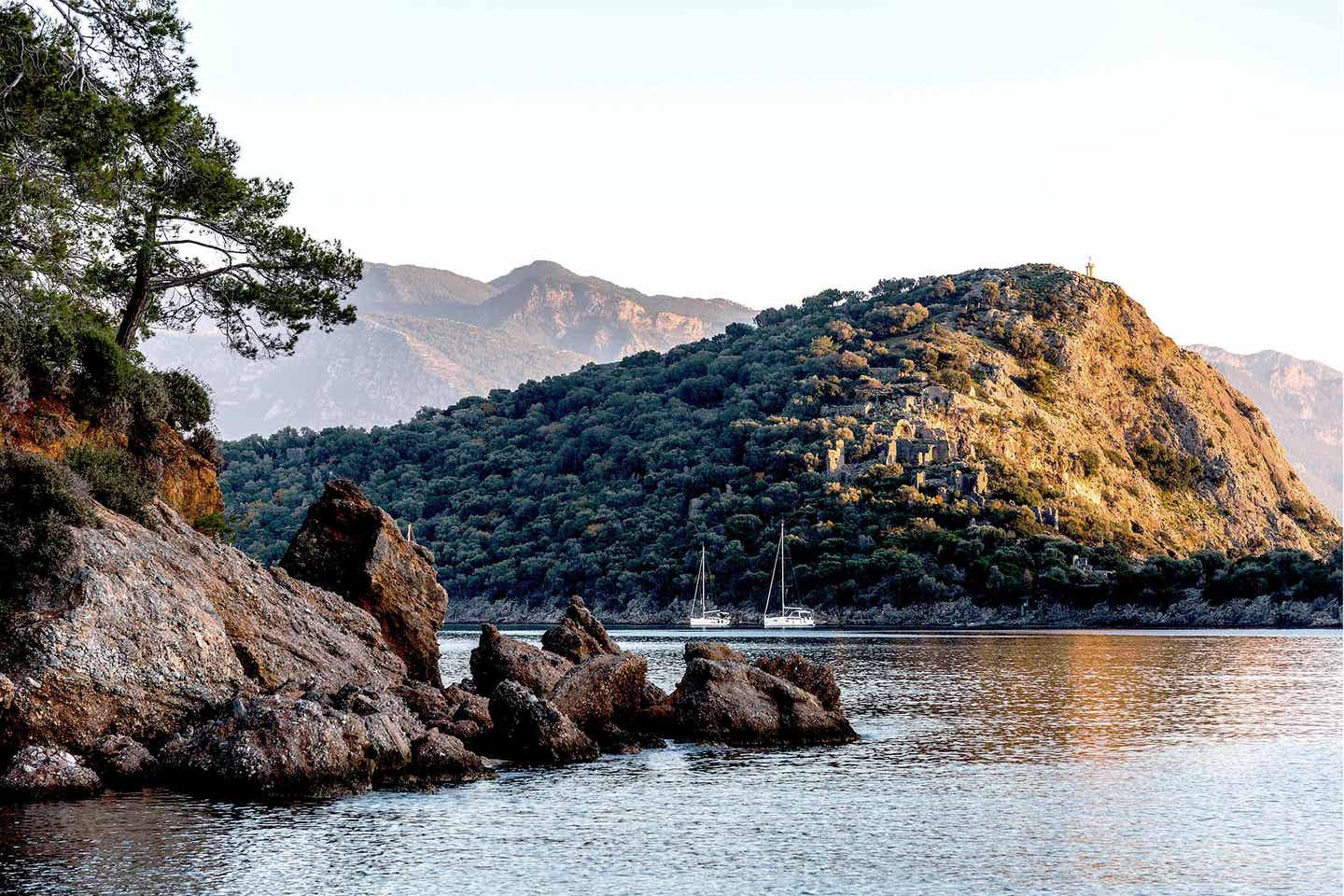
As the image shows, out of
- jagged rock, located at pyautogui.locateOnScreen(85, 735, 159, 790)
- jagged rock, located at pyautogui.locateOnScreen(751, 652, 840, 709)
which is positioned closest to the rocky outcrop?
jagged rock, located at pyautogui.locateOnScreen(751, 652, 840, 709)

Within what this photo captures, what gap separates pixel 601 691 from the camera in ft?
118

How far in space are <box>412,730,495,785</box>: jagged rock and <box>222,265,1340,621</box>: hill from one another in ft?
311

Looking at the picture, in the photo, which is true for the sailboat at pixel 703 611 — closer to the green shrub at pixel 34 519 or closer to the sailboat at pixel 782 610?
the sailboat at pixel 782 610

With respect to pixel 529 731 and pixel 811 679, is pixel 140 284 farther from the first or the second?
pixel 811 679

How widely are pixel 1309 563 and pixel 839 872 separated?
354ft

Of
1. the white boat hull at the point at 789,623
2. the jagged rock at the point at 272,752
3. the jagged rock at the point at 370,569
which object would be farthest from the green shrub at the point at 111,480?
the white boat hull at the point at 789,623

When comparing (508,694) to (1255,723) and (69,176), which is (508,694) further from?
(1255,723)

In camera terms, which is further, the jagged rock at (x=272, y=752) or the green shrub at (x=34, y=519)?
the green shrub at (x=34, y=519)

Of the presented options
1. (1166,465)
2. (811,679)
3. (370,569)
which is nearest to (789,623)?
(1166,465)

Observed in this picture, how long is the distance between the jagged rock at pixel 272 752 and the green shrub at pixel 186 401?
1533 centimetres

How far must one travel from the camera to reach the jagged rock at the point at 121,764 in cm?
2580

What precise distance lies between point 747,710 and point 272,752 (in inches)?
545

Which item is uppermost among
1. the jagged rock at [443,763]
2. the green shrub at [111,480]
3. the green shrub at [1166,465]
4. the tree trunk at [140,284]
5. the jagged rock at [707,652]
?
the green shrub at [1166,465]

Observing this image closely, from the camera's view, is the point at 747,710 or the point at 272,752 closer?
the point at 272,752
